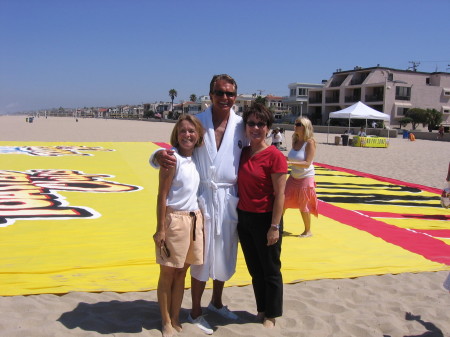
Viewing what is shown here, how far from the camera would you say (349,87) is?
6172cm

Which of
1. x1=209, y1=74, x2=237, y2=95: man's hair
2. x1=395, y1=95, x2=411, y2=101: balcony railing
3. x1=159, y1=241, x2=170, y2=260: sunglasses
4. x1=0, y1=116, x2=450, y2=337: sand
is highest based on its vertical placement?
x1=395, y1=95, x2=411, y2=101: balcony railing

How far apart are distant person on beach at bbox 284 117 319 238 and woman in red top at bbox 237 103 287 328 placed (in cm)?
243

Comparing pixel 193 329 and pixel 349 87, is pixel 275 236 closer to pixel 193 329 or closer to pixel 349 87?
pixel 193 329

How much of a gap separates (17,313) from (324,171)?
436 inches

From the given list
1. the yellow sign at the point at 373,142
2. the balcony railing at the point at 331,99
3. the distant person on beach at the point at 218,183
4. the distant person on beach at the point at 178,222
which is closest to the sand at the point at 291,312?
the distant person on beach at the point at 178,222

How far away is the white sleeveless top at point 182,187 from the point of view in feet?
10.3

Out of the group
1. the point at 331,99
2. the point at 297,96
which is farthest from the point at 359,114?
the point at 297,96

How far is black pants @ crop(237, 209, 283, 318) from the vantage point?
3338 millimetres

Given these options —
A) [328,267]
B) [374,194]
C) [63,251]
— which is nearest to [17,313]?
[63,251]

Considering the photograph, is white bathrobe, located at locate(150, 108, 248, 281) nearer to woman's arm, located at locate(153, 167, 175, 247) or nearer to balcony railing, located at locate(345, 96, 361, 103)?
woman's arm, located at locate(153, 167, 175, 247)

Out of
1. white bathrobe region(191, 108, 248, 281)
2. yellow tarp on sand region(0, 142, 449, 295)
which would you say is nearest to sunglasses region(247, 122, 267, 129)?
white bathrobe region(191, 108, 248, 281)

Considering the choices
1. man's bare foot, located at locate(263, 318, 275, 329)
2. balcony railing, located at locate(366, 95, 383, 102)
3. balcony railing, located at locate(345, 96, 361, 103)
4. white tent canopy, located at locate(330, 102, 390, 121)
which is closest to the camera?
man's bare foot, located at locate(263, 318, 275, 329)

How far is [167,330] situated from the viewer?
319cm

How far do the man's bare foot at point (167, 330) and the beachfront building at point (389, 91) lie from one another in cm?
5599
